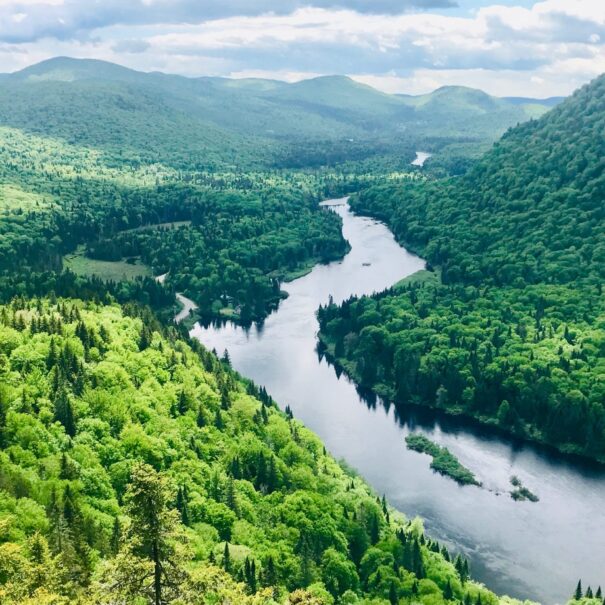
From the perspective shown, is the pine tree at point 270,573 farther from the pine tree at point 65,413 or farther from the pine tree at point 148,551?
the pine tree at point 148,551

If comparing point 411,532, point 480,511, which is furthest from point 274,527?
point 480,511

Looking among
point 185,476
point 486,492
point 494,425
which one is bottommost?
point 486,492

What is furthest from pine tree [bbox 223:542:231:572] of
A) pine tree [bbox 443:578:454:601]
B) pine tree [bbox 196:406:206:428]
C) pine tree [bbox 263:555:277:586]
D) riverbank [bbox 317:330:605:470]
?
riverbank [bbox 317:330:605:470]

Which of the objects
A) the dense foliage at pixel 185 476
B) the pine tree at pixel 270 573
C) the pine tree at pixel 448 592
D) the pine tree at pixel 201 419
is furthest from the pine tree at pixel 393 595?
the pine tree at pixel 201 419

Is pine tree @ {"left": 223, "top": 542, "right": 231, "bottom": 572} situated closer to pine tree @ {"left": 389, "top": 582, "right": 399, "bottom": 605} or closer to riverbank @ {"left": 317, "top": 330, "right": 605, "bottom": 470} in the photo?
pine tree @ {"left": 389, "top": 582, "right": 399, "bottom": 605}

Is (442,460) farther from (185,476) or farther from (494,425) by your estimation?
(185,476)

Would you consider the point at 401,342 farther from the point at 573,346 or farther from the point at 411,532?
the point at 411,532

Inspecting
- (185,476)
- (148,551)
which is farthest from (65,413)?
(148,551)
